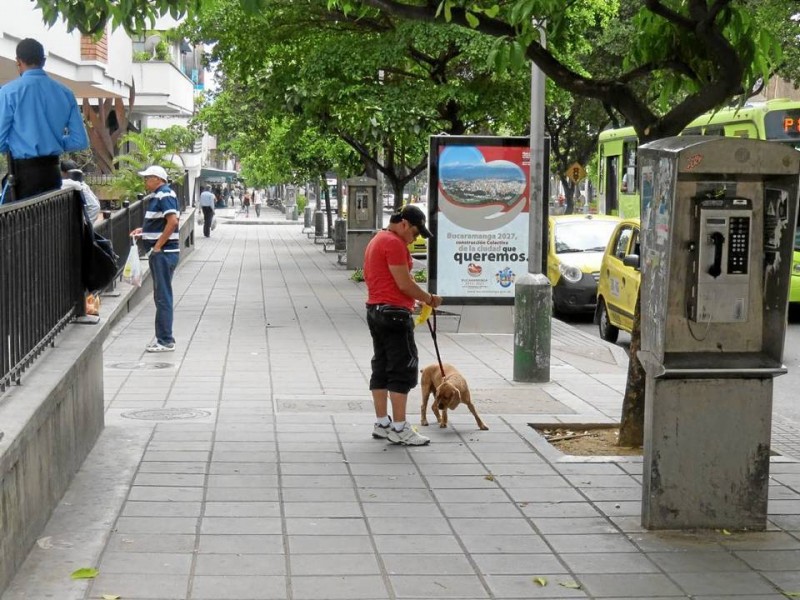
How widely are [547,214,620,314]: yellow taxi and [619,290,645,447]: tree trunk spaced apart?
9643 mm

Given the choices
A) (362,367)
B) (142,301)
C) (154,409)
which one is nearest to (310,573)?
(154,409)

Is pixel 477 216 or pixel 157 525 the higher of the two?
pixel 477 216

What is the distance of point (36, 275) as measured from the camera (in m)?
6.84

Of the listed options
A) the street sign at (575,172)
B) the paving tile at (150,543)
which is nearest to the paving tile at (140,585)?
the paving tile at (150,543)

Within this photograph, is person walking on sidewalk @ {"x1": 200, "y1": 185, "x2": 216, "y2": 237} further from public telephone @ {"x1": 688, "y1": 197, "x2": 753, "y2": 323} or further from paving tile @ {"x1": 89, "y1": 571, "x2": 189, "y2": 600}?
paving tile @ {"x1": 89, "y1": 571, "x2": 189, "y2": 600}

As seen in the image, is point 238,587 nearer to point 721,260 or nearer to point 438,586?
point 438,586

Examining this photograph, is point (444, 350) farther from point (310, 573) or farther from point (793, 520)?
point (310, 573)

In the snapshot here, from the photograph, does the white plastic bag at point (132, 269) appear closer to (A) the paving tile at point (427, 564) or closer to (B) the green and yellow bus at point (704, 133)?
(B) the green and yellow bus at point (704, 133)

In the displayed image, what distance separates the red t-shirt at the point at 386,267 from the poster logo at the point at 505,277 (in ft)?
22.6

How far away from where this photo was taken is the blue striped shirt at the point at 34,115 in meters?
7.52

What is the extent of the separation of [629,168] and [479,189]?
40.6 feet

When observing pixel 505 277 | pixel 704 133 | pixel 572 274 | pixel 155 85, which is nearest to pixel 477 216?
pixel 505 277

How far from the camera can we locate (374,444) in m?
8.60

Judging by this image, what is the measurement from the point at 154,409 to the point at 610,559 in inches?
189
